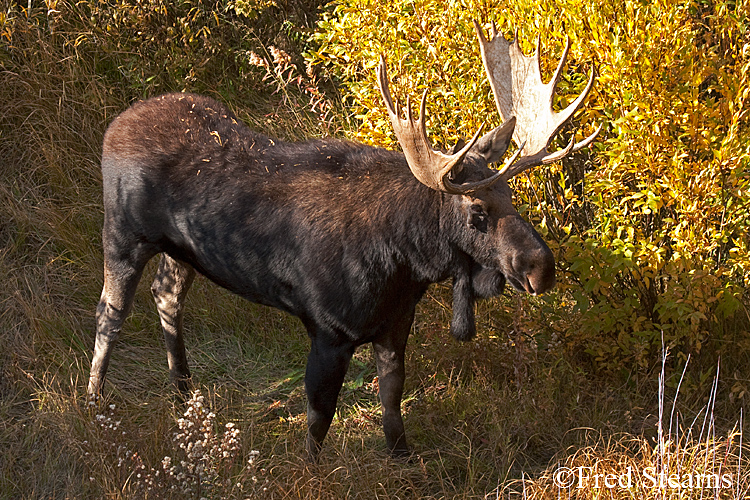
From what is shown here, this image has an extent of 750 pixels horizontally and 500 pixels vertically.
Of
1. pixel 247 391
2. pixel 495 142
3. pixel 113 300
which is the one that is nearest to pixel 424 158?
pixel 495 142

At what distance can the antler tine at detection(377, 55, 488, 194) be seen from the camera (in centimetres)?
332

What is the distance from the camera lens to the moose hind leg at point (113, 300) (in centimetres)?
430

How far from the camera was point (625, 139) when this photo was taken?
13.5 feet

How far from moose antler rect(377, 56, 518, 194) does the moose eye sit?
0.36 feet

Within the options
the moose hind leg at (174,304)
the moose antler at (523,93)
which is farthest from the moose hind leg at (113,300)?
the moose antler at (523,93)

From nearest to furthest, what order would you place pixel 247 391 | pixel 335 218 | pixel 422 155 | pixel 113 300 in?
pixel 422 155 < pixel 335 218 < pixel 113 300 < pixel 247 391

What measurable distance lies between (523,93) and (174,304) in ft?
7.55

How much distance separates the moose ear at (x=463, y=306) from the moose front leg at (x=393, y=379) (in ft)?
1.10

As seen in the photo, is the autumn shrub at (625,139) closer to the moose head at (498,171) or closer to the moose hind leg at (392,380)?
the moose head at (498,171)

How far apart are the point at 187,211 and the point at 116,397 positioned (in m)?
1.41

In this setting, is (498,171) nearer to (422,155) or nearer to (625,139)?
(422,155)

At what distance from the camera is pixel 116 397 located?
4.80 meters

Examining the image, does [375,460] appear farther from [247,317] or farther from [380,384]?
[247,317]

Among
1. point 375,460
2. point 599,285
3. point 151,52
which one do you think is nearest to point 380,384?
point 375,460
